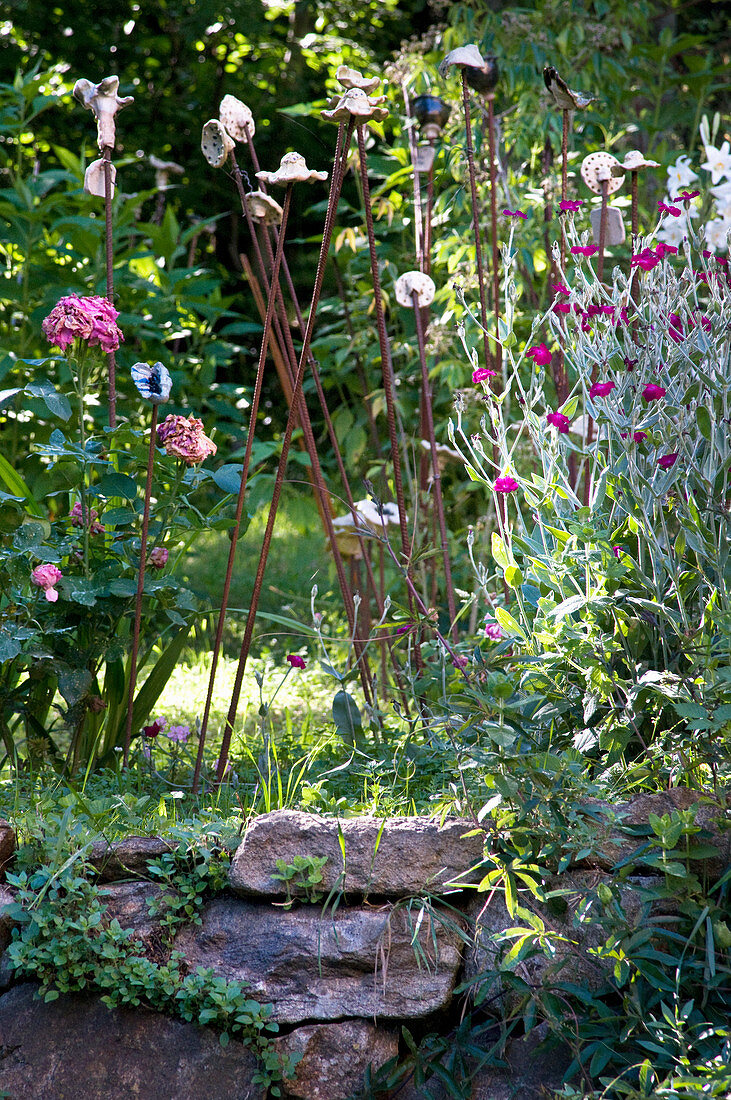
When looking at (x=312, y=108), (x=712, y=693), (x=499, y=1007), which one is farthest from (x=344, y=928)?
(x=312, y=108)

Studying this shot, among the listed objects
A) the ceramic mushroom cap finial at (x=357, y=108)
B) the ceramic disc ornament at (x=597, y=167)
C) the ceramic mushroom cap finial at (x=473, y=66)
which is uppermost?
the ceramic mushroom cap finial at (x=473, y=66)

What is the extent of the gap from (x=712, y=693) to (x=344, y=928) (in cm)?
69

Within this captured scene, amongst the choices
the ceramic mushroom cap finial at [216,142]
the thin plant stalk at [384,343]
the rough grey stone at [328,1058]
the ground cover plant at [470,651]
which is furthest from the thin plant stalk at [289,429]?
the rough grey stone at [328,1058]

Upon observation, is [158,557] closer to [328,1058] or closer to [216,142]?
[216,142]

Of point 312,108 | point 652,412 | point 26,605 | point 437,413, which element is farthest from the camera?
point 437,413

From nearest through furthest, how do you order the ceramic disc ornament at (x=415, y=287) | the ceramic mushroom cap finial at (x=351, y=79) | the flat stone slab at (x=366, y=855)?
the flat stone slab at (x=366, y=855) < the ceramic mushroom cap finial at (x=351, y=79) < the ceramic disc ornament at (x=415, y=287)

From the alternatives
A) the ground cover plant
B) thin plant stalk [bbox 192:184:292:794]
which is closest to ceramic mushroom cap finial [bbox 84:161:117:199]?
the ground cover plant

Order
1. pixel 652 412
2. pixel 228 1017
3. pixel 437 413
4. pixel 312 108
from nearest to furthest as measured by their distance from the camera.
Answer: pixel 228 1017 < pixel 652 412 < pixel 312 108 < pixel 437 413

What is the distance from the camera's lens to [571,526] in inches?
60.5

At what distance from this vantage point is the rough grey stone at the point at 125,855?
1585 millimetres

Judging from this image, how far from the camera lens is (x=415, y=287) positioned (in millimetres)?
2115

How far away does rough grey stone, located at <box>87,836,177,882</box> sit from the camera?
1585 mm

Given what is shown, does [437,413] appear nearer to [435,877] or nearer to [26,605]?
[26,605]

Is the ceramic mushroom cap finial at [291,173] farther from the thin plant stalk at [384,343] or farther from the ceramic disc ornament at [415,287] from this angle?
the ceramic disc ornament at [415,287]
